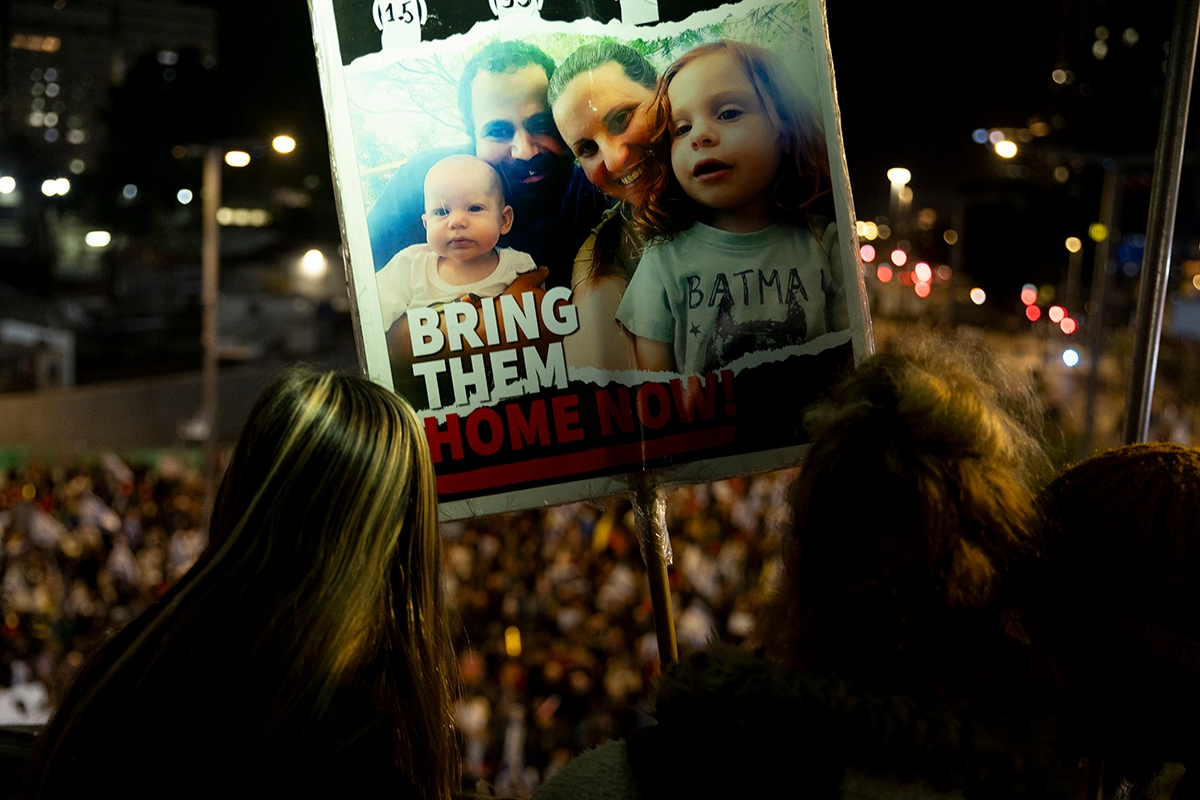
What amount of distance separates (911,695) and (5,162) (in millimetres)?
38402

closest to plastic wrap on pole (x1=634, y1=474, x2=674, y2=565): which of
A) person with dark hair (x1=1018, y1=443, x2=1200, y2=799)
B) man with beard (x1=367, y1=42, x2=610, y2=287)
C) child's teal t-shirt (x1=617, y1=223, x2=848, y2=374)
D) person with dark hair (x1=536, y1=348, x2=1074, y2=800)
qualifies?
child's teal t-shirt (x1=617, y1=223, x2=848, y2=374)

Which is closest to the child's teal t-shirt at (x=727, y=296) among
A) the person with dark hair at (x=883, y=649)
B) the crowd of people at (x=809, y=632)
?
the crowd of people at (x=809, y=632)

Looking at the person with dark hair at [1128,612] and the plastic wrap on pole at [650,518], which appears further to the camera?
the plastic wrap on pole at [650,518]

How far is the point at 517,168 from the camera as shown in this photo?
207 centimetres

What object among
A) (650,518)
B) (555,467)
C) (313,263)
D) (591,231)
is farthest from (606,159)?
(313,263)

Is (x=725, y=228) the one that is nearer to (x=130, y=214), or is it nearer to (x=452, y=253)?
(x=452, y=253)

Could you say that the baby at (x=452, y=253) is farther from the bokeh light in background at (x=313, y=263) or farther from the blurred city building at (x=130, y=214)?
the bokeh light in background at (x=313, y=263)

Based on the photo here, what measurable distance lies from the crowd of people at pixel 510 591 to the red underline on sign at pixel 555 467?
16.5ft

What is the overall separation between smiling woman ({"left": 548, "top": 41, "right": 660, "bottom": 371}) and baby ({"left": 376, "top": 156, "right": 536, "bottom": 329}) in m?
0.17

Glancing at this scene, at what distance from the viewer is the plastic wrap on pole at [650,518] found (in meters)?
2.10

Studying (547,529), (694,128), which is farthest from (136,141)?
(694,128)

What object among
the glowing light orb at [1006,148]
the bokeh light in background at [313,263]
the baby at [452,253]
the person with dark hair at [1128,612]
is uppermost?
the bokeh light in background at [313,263]

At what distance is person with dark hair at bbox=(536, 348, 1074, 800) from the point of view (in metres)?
1.20

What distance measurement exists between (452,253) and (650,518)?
2.20 ft
